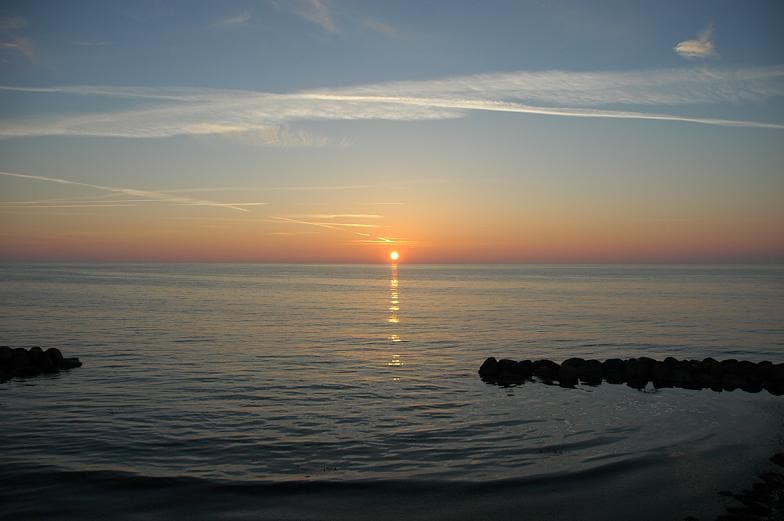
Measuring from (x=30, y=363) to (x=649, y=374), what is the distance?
Result: 101ft

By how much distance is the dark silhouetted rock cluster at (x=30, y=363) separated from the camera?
2811 cm

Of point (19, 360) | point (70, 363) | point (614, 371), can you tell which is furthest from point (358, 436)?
point (19, 360)

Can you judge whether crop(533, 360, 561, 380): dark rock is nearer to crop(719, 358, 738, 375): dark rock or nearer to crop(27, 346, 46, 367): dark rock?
crop(719, 358, 738, 375): dark rock

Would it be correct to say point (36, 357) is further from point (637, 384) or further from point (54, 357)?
point (637, 384)

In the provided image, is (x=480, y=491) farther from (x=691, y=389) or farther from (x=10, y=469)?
(x=691, y=389)

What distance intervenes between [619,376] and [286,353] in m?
19.4

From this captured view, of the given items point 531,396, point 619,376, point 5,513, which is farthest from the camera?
point 619,376

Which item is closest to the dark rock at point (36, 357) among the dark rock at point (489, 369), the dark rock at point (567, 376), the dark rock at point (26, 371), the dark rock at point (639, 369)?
the dark rock at point (26, 371)

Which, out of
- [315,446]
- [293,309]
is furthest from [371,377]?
[293,309]

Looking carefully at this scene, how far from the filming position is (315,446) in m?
17.5

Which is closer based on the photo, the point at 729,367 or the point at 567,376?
the point at 567,376

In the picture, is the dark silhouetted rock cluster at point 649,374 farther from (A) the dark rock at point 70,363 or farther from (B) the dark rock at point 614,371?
(A) the dark rock at point 70,363

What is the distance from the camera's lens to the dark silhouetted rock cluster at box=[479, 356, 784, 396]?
26.7 m

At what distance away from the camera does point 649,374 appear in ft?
92.8
